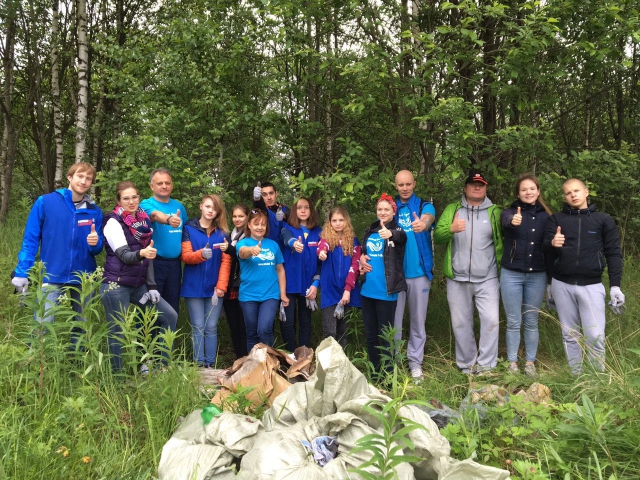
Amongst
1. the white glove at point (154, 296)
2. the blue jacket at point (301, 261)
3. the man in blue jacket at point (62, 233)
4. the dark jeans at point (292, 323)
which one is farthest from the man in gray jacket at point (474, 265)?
the man in blue jacket at point (62, 233)

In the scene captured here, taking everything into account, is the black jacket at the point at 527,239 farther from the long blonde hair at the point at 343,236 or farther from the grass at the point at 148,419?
the long blonde hair at the point at 343,236

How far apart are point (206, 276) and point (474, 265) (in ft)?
9.31

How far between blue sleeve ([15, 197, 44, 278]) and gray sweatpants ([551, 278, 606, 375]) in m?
4.82

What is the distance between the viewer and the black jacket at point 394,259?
181 inches

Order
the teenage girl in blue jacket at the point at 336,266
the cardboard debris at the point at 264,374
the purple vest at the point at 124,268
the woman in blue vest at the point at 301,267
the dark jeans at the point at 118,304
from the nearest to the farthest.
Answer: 1. the cardboard debris at the point at 264,374
2. the dark jeans at the point at 118,304
3. the purple vest at the point at 124,268
4. the teenage girl in blue jacket at the point at 336,266
5. the woman in blue vest at the point at 301,267

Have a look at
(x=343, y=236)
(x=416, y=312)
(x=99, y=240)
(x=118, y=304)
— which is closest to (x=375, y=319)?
(x=416, y=312)

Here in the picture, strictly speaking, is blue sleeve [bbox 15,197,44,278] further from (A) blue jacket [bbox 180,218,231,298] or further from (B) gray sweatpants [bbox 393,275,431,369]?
(B) gray sweatpants [bbox 393,275,431,369]

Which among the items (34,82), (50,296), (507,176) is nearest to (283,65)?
(507,176)

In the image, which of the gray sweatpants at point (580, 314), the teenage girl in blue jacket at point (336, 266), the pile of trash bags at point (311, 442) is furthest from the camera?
the teenage girl in blue jacket at point (336, 266)

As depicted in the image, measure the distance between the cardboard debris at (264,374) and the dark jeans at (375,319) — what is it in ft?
2.45

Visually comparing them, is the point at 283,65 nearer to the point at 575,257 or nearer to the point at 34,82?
the point at 575,257

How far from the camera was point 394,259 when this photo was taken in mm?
4676

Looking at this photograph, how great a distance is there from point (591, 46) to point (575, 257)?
82.0 inches

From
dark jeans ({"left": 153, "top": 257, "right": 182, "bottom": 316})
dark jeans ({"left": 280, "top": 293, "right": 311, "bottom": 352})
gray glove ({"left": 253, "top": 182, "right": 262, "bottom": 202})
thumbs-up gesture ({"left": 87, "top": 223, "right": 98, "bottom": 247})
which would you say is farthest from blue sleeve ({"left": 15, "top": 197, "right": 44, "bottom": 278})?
dark jeans ({"left": 280, "top": 293, "right": 311, "bottom": 352})
